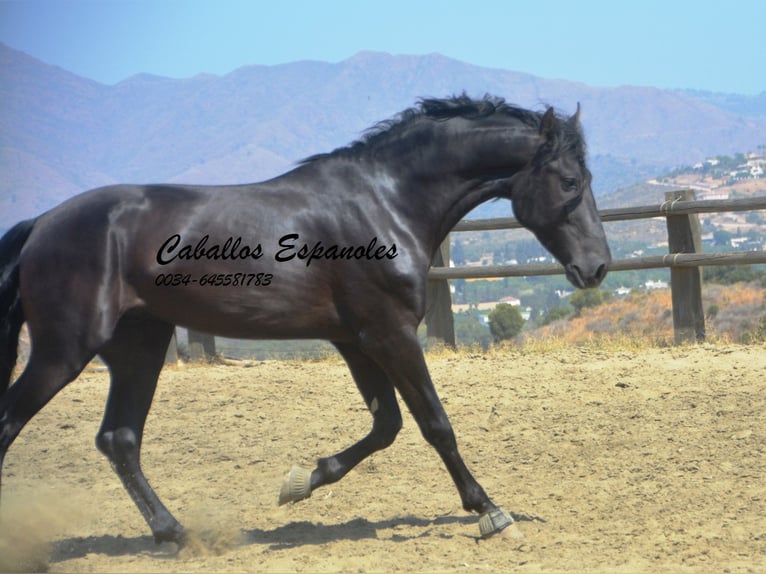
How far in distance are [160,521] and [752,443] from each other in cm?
358

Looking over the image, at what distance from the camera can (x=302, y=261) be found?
14.6 ft

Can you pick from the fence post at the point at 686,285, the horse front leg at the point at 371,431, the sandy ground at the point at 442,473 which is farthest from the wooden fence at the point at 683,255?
the horse front leg at the point at 371,431

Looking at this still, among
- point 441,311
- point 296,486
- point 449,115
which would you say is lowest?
point 296,486

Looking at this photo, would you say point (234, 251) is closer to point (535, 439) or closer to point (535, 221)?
point (535, 221)

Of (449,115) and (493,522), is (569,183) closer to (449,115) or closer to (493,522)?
(449,115)

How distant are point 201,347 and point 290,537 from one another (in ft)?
18.1

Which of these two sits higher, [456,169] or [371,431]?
[456,169]

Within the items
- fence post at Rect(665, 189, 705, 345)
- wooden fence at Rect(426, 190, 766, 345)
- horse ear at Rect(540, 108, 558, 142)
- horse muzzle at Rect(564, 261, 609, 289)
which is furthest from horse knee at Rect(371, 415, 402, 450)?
fence post at Rect(665, 189, 705, 345)

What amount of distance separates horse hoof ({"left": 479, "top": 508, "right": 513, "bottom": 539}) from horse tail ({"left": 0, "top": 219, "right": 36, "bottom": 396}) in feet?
7.92

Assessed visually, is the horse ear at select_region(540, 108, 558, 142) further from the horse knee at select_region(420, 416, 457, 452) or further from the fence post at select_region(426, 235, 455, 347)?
the fence post at select_region(426, 235, 455, 347)

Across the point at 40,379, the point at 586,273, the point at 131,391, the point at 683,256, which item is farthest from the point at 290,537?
the point at 683,256

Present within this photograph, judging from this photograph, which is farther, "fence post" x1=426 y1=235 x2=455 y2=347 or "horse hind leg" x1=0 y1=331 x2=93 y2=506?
"fence post" x1=426 y1=235 x2=455 y2=347

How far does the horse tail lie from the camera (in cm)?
454

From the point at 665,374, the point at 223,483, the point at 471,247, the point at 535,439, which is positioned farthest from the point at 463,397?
the point at 471,247
